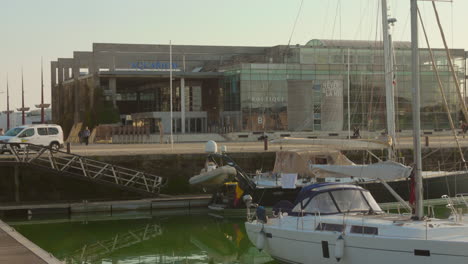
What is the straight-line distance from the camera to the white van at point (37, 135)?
45.9 meters

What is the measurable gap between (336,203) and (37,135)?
28.5 metres

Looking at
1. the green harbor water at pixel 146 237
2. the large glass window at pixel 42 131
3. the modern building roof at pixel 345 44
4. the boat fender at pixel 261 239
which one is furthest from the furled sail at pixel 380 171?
the modern building roof at pixel 345 44

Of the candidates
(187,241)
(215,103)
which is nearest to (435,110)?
(215,103)

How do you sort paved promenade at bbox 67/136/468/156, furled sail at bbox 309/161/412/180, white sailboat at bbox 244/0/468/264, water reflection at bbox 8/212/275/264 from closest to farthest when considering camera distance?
white sailboat at bbox 244/0/468/264, furled sail at bbox 309/161/412/180, water reflection at bbox 8/212/275/264, paved promenade at bbox 67/136/468/156

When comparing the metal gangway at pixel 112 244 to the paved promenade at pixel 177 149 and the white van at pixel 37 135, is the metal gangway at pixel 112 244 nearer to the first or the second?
the paved promenade at pixel 177 149

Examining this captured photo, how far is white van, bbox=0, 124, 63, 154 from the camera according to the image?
45906mm

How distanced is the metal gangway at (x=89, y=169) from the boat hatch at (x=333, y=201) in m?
16.7

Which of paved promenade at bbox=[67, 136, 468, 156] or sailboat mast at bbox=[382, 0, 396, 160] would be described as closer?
sailboat mast at bbox=[382, 0, 396, 160]

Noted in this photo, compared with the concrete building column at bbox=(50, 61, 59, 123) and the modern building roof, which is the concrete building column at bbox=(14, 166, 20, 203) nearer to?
the modern building roof

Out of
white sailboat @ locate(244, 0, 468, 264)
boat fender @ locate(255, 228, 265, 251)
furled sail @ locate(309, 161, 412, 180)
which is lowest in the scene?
boat fender @ locate(255, 228, 265, 251)

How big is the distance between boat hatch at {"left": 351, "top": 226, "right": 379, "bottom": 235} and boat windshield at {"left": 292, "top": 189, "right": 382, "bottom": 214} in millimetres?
2716

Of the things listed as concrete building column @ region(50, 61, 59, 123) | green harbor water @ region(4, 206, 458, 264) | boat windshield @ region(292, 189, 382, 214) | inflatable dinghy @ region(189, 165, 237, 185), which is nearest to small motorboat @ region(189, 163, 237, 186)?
inflatable dinghy @ region(189, 165, 237, 185)

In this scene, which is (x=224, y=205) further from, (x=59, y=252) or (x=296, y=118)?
(x=296, y=118)

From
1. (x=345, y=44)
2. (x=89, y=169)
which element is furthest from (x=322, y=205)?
(x=345, y=44)
